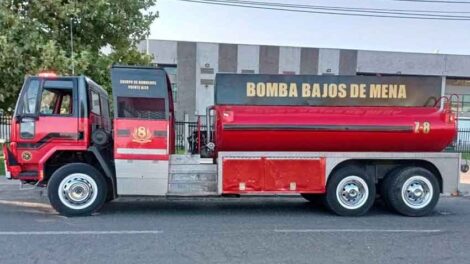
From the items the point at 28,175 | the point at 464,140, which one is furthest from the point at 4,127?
the point at 464,140

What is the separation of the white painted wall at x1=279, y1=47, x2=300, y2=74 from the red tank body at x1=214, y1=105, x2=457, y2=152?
3089 cm

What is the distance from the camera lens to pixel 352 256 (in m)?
5.88

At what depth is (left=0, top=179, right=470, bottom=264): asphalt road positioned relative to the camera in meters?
5.78

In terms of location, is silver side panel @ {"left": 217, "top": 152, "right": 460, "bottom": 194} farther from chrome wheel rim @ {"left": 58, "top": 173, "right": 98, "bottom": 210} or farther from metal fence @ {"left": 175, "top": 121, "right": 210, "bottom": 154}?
chrome wheel rim @ {"left": 58, "top": 173, "right": 98, "bottom": 210}

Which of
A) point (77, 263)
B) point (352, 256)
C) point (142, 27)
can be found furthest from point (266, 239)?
point (142, 27)

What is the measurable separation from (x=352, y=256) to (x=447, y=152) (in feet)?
13.5

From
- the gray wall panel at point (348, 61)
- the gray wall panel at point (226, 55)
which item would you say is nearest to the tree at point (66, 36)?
the gray wall panel at point (226, 55)

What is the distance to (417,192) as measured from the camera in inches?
347

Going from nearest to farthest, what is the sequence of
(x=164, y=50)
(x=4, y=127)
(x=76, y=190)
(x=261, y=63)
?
(x=76, y=190), (x=4, y=127), (x=164, y=50), (x=261, y=63)

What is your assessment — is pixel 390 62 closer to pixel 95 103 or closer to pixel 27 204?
pixel 95 103

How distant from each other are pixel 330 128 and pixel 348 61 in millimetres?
32556

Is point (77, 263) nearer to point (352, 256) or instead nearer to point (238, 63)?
point (352, 256)

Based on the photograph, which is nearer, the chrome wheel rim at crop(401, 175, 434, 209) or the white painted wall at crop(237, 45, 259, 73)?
the chrome wheel rim at crop(401, 175, 434, 209)

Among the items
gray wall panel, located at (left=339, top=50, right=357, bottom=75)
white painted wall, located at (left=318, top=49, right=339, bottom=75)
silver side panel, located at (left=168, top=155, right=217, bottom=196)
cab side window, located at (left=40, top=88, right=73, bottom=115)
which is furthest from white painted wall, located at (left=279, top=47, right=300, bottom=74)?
cab side window, located at (left=40, top=88, right=73, bottom=115)
